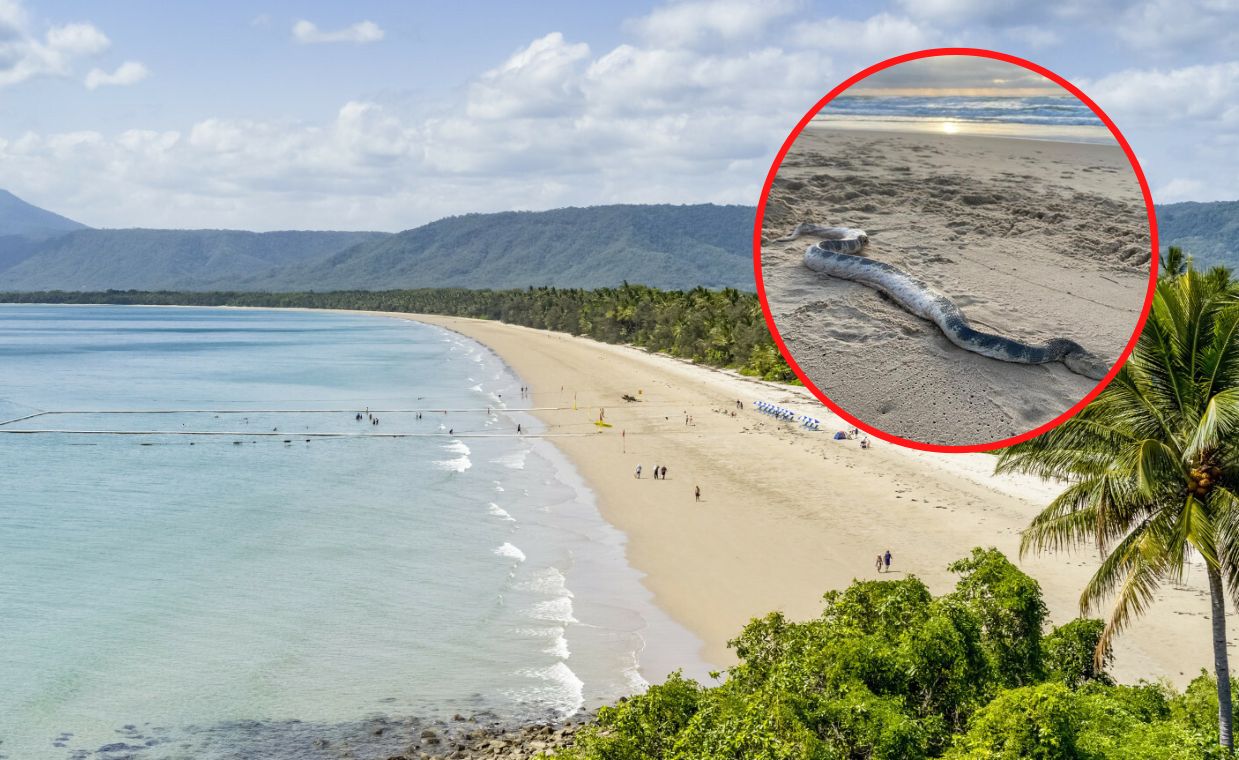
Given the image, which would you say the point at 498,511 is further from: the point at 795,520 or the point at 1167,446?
the point at 1167,446

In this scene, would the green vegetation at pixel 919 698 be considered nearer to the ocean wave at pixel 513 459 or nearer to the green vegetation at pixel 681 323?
the ocean wave at pixel 513 459

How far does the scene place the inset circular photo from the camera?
11.6ft

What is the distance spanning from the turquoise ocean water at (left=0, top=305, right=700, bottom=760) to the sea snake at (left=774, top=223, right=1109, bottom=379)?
15.5 metres

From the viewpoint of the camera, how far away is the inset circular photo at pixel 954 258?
139 inches

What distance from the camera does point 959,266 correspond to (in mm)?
3625

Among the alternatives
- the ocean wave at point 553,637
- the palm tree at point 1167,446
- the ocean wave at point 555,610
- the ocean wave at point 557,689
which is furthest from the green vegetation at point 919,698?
the ocean wave at point 555,610

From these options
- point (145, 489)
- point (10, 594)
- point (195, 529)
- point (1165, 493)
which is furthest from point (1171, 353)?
point (145, 489)

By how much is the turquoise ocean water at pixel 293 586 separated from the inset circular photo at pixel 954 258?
15.4 metres

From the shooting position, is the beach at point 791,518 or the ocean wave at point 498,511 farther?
the ocean wave at point 498,511

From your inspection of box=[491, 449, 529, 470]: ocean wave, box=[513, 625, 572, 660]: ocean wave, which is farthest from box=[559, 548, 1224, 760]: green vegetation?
box=[491, 449, 529, 470]: ocean wave

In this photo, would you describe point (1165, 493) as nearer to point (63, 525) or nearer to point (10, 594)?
point (10, 594)

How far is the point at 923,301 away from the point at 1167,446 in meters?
5.25

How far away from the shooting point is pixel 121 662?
→ 21.7 metres

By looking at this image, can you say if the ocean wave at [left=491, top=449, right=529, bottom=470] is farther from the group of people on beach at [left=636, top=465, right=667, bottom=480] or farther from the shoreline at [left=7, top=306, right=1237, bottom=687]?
the group of people on beach at [left=636, top=465, right=667, bottom=480]
